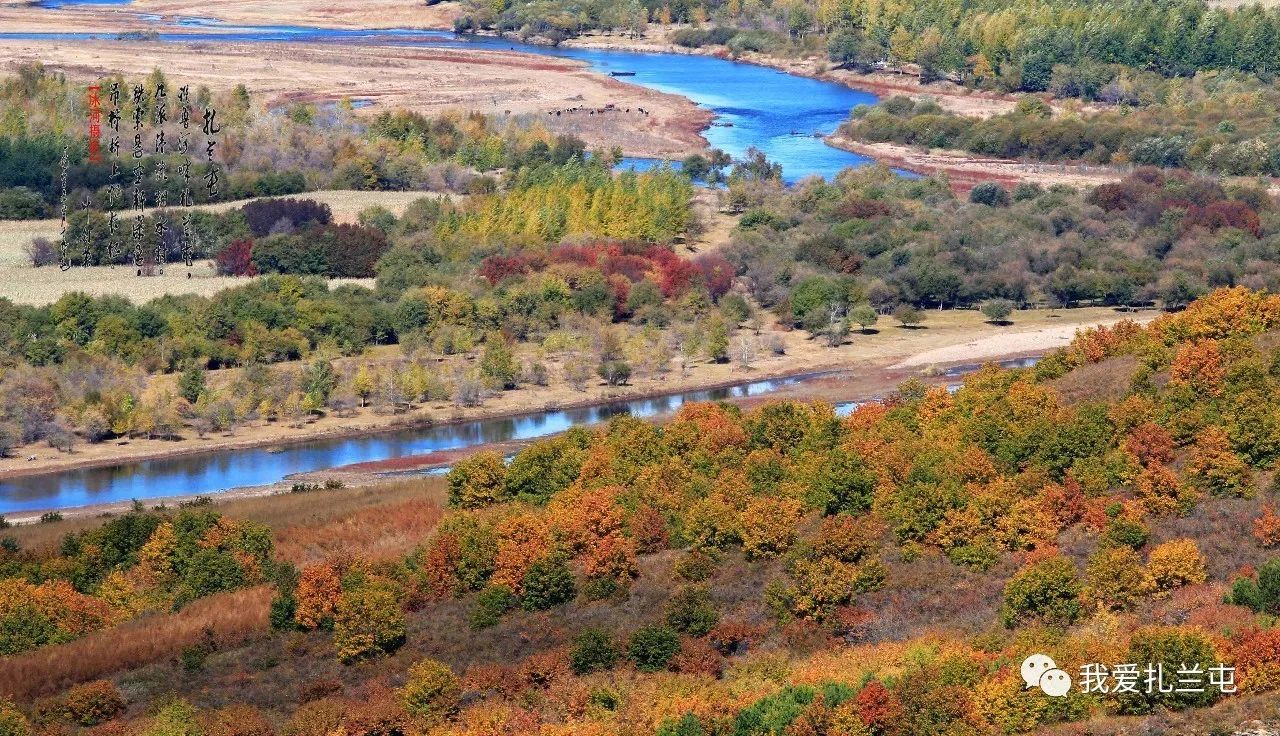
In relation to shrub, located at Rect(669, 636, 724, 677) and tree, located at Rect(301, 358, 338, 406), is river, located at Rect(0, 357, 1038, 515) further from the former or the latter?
shrub, located at Rect(669, 636, 724, 677)

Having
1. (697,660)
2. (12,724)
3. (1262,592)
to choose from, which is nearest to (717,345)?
(697,660)

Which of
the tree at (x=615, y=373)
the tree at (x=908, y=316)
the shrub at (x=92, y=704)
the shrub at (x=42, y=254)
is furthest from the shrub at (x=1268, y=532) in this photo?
the shrub at (x=42, y=254)

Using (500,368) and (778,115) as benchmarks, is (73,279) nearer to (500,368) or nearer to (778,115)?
(500,368)

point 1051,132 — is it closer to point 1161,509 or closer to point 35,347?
point 35,347

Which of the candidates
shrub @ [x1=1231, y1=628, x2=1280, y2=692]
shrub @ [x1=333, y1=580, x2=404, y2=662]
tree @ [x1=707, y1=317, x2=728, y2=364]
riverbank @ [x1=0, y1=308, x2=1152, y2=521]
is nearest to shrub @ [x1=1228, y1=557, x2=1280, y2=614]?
shrub @ [x1=1231, y1=628, x2=1280, y2=692]

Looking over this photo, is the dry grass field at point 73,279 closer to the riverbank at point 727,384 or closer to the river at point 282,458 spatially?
the riverbank at point 727,384

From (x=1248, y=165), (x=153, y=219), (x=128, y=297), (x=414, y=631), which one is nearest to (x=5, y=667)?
(x=414, y=631)
